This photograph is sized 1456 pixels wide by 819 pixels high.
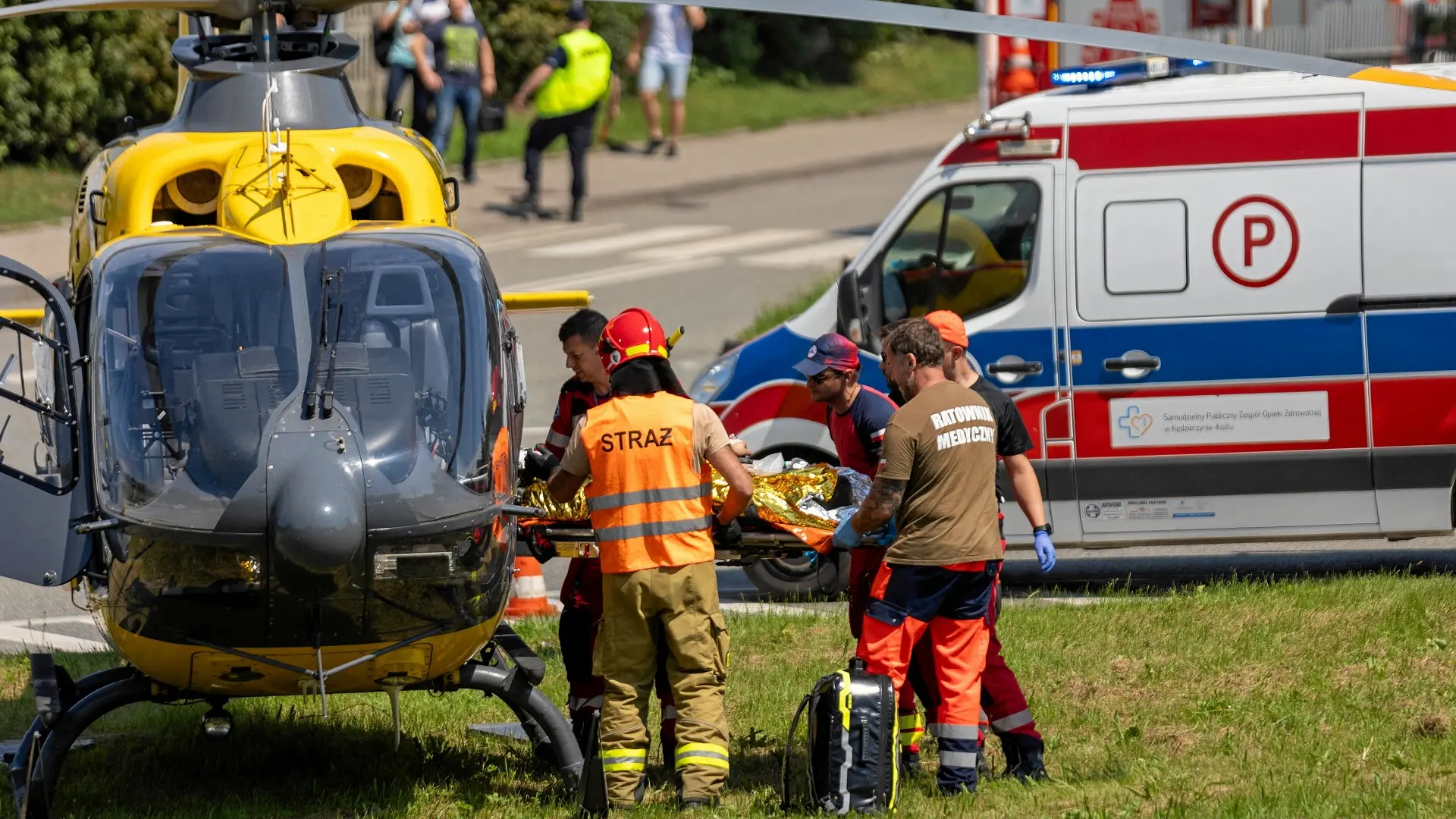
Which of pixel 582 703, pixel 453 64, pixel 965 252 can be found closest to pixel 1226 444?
pixel 965 252

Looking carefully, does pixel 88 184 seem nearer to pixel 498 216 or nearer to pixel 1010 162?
pixel 1010 162

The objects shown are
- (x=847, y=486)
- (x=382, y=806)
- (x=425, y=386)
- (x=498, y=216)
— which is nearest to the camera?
(x=425, y=386)

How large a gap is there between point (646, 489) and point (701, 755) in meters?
0.98

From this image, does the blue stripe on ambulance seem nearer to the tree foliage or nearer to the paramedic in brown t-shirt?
the paramedic in brown t-shirt

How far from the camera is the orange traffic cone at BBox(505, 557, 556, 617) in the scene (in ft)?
35.2

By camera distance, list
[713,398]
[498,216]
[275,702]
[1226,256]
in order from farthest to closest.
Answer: [498,216] < [713,398] < [1226,256] < [275,702]

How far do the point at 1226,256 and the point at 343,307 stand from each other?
5158 millimetres

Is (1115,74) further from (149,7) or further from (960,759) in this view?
(149,7)

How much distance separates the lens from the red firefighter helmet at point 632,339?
7.17 m

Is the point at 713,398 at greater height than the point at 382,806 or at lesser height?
greater

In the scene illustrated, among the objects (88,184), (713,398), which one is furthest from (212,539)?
(713,398)

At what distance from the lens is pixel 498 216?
22141mm

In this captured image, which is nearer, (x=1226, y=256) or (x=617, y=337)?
(x=617, y=337)

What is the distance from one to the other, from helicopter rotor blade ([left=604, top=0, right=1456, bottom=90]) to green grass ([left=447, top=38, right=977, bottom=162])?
59.3ft
